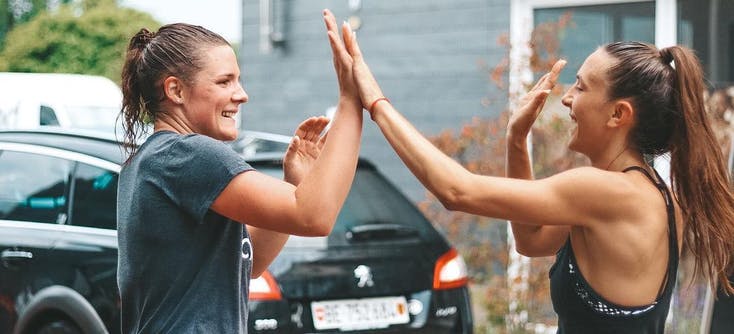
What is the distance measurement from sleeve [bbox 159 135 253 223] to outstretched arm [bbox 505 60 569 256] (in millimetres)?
948

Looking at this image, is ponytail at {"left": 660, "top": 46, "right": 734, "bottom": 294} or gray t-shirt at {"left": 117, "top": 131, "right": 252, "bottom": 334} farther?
ponytail at {"left": 660, "top": 46, "right": 734, "bottom": 294}

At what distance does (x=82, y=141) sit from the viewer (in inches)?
228

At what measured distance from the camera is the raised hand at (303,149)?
309 centimetres

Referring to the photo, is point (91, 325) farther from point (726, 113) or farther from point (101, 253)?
point (726, 113)

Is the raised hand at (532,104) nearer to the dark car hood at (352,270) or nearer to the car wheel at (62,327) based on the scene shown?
the dark car hood at (352,270)

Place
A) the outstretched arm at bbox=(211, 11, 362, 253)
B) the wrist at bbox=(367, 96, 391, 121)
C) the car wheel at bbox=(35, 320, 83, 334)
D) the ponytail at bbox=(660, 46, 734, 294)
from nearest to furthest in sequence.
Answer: the outstretched arm at bbox=(211, 11, 362, 253), the wrist at bbox=(367, 96, 391, 121), the ponytail at bbox=(660, 46, 734, 294), the car wheel at bbox=(35, 320, 83, 334)

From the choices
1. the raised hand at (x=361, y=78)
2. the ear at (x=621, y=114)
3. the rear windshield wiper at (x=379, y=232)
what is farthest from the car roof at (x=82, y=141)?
the ear at (x=621, y=114)

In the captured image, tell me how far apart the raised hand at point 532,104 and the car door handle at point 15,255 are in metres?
3.04

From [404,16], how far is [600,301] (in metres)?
8.18

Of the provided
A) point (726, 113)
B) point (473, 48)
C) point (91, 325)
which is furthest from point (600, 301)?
point (473, 48)

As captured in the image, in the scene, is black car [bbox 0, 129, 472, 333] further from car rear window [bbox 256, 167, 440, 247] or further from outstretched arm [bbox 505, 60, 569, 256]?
outstretched arm [bbox 505, 60, 569, 256]

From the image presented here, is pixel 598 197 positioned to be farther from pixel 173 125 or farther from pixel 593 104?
pixel 173 125

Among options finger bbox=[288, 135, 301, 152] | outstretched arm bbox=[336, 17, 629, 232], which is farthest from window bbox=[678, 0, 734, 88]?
finger bbox=[288, 135, 301, 152]

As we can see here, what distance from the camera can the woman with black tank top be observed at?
292cm
